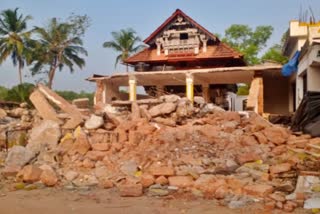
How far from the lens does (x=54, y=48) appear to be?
3509cm

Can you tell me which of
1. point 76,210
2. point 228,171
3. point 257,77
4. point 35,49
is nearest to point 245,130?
point 228,171

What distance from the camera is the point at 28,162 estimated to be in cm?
1177

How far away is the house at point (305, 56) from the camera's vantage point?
1359 centimetres

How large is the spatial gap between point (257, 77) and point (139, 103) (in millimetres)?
7277

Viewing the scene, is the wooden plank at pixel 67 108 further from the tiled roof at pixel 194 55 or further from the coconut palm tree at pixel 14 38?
the coconut palm tree at pixel 14 38

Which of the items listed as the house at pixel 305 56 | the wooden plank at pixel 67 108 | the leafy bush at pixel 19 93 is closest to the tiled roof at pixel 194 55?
the house at pixel 305 56

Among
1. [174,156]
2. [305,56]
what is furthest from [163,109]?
[305,56]

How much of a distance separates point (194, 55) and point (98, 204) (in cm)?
1616

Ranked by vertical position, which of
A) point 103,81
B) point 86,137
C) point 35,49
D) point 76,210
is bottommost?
point 76,210

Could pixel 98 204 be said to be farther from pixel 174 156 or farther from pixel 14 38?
pixel 14 38

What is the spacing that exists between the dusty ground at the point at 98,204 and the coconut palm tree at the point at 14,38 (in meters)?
26.9

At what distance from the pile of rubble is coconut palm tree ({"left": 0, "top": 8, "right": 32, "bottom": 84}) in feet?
72.5

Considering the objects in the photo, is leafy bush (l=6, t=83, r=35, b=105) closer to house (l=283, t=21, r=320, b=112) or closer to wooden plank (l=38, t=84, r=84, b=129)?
wooden plank (l=38, t=84, r=84, b=129)

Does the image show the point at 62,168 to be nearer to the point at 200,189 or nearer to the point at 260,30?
the point at 200,189
